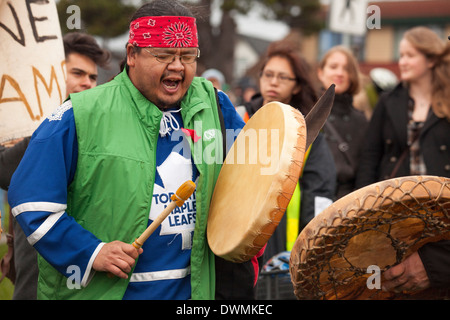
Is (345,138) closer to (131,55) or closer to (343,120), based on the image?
(343,120)

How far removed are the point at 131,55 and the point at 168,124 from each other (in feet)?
1.11

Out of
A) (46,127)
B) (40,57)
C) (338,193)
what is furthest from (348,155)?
(46,127)

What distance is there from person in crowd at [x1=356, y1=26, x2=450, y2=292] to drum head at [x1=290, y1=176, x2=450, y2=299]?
198cm

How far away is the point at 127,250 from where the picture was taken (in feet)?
8.39

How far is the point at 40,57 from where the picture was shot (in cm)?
357

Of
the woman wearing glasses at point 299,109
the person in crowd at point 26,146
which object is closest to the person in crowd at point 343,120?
the woman wearing glasses at point 299,109

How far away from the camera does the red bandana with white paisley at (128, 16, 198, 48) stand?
2.77 meters

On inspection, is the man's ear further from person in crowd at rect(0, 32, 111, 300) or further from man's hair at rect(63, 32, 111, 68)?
man's hair at rect(63, 32, 111, 68)

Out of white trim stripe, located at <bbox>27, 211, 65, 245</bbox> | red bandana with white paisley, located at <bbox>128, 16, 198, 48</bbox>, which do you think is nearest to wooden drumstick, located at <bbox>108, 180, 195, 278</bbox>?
white trim stripe, located at <bbox>27, 211, 65, 245</bbox>

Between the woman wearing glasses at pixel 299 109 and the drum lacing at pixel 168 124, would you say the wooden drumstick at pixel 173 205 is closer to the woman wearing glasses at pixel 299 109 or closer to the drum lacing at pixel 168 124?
the drum lacing at pixel 168 124

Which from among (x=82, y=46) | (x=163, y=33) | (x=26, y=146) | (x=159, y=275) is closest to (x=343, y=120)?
(x=82, y=46)

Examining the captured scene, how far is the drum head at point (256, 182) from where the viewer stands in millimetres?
2428

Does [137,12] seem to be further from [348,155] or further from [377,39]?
[377,39]

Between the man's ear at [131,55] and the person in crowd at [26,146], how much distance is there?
819mm
